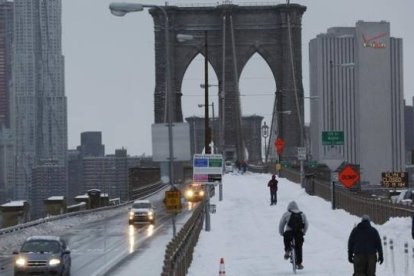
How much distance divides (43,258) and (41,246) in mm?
883

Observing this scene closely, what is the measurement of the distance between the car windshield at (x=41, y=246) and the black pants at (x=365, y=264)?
10.6 meters

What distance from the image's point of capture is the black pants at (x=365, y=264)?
19.0m

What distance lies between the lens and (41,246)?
27.2m

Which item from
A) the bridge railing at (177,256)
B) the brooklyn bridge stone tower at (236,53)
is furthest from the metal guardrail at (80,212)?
the brooklyn bridge stone tower at (236,53)

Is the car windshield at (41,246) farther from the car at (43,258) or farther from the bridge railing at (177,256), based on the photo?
the bridge railing at (177,256)

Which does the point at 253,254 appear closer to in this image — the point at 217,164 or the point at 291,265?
the point at 291,265

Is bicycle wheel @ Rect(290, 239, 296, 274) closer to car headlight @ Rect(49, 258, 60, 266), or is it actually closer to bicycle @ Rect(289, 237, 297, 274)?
bicycle @ Rect(289, 237, 297, 274)

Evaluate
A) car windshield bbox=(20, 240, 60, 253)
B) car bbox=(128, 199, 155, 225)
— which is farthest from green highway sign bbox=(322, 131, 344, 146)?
car windshield bbox=(20, 240, 60, 253)

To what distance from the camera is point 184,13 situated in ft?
530

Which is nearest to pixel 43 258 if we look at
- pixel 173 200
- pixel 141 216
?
pixel 173 200

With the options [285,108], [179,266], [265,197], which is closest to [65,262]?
[179,266]

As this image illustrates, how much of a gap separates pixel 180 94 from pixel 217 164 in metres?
119

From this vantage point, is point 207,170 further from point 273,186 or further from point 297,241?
point 297,241

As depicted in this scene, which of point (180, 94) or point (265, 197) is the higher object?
point (180, 94)
